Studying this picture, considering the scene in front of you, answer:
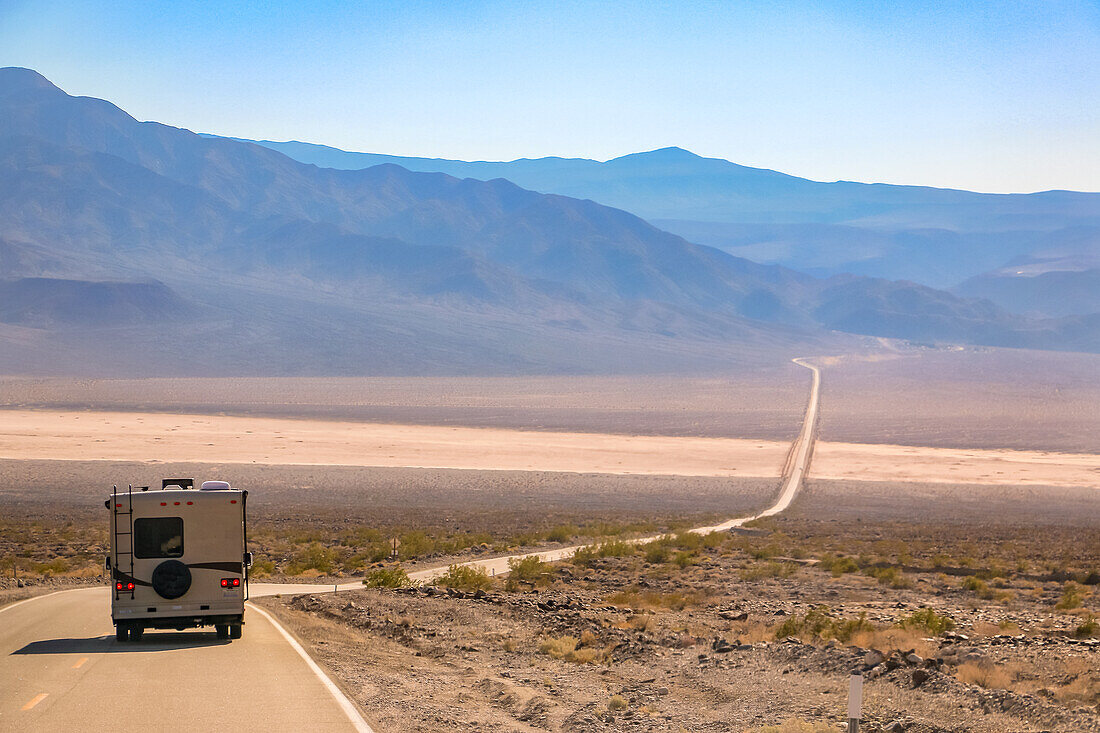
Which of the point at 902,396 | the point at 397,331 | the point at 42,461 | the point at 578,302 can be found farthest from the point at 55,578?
the point at 578,302

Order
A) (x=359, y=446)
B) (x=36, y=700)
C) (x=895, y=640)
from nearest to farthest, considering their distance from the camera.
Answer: (x=36, y=700), (x=895, y=640), (x=359, y=446)

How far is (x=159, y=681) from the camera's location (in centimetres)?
1023

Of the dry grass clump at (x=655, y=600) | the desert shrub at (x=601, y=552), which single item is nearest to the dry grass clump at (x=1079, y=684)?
the dry grass clump at (x=655, y=600)

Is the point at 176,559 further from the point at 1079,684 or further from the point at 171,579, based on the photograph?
the point at 1079,684

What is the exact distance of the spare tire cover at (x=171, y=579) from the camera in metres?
12.8

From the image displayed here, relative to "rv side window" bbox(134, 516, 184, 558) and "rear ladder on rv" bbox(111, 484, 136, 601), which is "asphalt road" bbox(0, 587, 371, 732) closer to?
"rear ladder on rv" bbox(111, 484, 136, 601)

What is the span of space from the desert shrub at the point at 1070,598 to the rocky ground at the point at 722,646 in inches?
1.9

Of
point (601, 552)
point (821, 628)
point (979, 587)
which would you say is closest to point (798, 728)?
point (821, 628)

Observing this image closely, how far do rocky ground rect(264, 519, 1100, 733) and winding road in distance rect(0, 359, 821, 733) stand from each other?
557 mm

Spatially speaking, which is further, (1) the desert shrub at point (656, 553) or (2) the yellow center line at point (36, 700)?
(1) the desert shrub at point (656, 553)

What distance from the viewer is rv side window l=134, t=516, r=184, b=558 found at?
12.8 metres

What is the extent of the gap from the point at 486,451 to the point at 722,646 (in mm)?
50694

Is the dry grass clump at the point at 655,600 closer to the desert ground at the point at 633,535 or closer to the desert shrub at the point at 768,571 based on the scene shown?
the desert ground at the point at 633,535

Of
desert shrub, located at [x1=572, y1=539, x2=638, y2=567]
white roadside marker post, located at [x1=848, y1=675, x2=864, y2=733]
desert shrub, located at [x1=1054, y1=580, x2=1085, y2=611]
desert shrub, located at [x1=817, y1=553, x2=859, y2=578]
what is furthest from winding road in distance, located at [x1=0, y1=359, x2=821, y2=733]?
desert shrub, located at [x1=817, y1=553, x2=859, y2=578]
